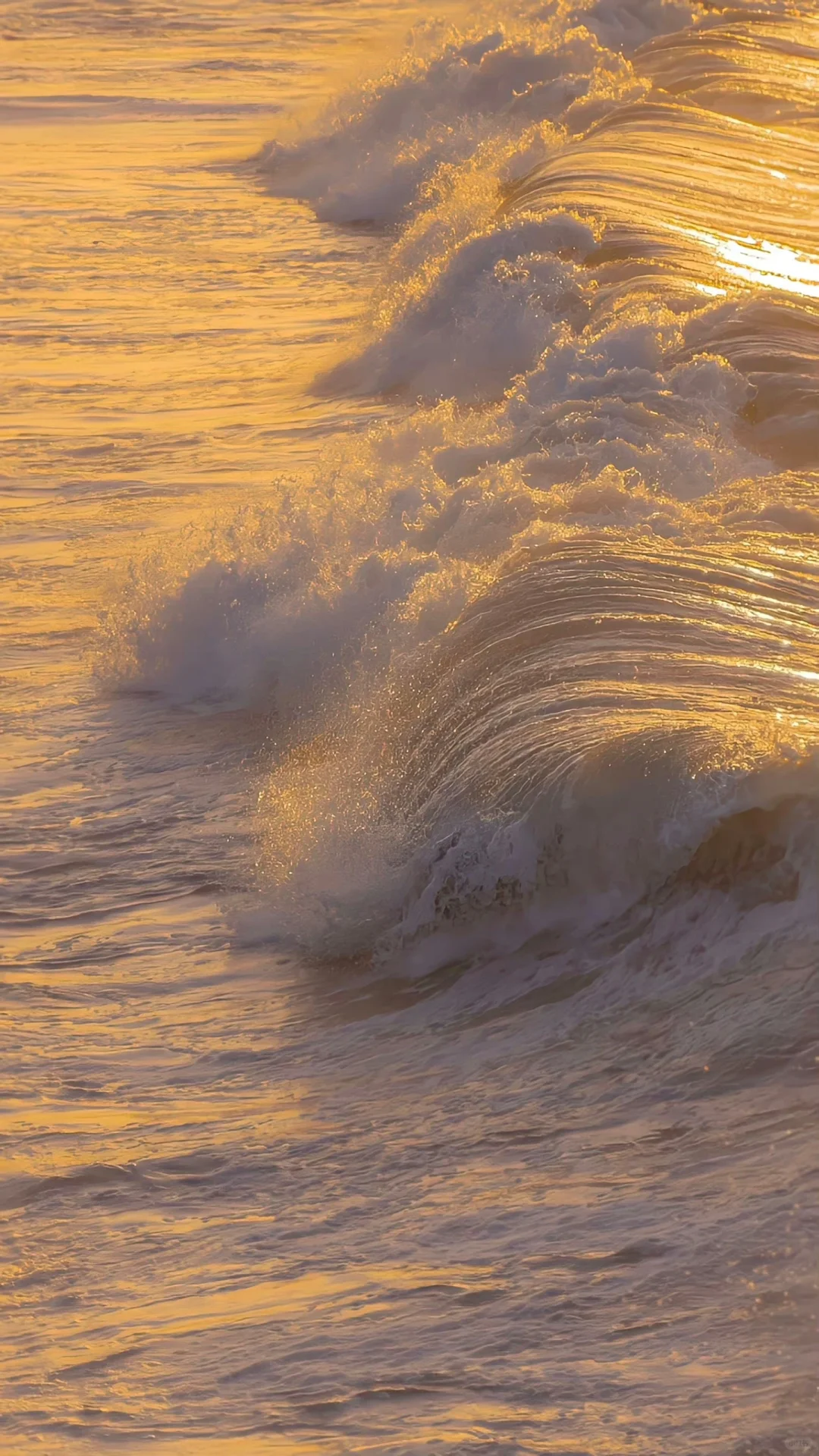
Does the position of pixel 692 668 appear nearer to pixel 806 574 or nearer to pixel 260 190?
pixel 806 574

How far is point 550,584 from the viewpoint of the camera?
6500 millimetres

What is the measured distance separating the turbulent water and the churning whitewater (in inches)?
0.8

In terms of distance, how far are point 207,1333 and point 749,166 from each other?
36.8 feet

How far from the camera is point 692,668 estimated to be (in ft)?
18.6

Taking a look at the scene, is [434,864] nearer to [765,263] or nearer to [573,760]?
[573,760]

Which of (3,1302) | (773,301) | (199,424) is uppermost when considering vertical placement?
→ (773,301)

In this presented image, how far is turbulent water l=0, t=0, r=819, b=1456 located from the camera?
3.64 meters

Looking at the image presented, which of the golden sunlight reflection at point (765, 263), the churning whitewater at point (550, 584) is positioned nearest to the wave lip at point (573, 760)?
the churning whitewater at point (550, 584)

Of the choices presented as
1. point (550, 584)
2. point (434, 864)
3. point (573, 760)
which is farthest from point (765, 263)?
point (434, 864)

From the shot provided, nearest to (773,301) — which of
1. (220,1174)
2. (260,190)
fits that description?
(220,1174)

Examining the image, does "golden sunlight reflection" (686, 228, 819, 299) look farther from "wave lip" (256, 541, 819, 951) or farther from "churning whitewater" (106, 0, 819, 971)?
"wave lip" (256, 541, 819, 951)

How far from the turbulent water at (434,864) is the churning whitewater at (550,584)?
20mm

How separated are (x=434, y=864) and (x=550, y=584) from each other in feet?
4.98

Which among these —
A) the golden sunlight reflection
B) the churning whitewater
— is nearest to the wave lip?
the churning whitewater
